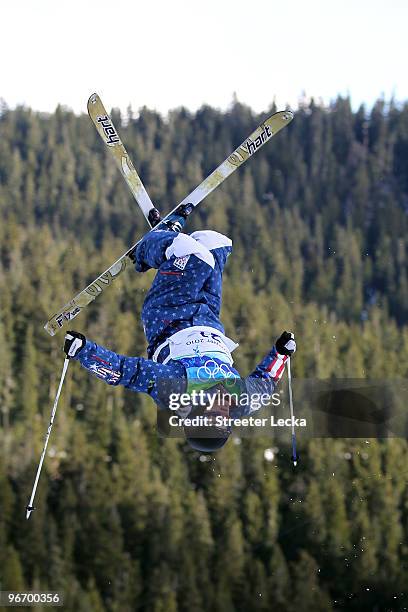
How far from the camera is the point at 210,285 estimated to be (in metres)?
8.58

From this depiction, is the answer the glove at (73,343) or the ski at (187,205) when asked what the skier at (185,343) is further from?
the ski at (187,205)

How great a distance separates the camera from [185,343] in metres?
8.06

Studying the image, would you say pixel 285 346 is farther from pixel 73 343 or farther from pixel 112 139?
pixel 112 139

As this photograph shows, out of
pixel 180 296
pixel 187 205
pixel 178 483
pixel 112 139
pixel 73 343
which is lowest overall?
pixel 73 343

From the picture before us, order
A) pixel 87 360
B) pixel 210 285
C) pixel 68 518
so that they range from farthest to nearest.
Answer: pixel 68 518 → pixel 210 285 → pixel 87 360

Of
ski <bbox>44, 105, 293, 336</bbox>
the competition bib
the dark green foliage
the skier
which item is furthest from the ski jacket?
the dark green foliage

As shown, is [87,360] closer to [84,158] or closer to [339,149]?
[84,158]

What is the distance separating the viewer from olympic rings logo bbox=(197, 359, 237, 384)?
7.88 metres

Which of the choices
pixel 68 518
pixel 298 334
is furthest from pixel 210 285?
pixel 298 334

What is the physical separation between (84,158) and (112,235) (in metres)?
14.4

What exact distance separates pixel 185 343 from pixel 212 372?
13.8 inches

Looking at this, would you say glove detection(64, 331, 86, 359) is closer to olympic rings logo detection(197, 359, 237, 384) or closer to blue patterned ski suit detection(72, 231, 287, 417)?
blue patterned ski suit detection(72, 231, 287, 417)

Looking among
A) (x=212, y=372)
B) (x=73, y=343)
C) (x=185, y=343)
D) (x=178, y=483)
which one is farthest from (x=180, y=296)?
(x=178, y=483)

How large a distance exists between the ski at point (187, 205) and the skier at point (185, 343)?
0.34 m
